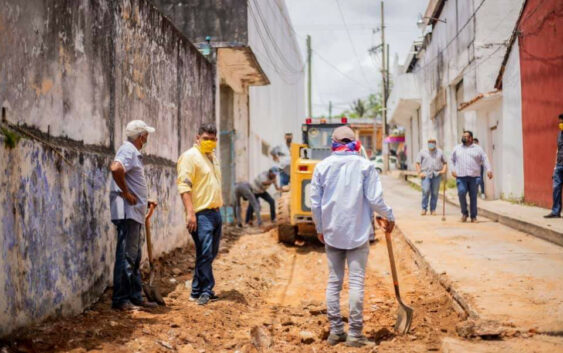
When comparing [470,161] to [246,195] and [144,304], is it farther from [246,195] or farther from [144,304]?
[144,304]

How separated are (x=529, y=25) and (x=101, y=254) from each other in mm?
11237

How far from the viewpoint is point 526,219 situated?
34.0 feet

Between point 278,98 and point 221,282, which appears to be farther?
point 278,98

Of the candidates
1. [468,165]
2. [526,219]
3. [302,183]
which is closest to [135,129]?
[302,183]

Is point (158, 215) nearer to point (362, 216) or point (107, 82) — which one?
point (107, 82)

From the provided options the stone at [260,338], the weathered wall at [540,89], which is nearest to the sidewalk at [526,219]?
the weathered wall at [540,89]

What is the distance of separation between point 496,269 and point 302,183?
4320mm

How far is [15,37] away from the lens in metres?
4.16

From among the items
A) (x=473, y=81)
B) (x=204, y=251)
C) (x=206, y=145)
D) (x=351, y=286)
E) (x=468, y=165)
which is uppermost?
(x=473, y=81)

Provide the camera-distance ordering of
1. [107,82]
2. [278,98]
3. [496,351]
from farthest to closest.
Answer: [278,98]
[107,82]
[496,351]

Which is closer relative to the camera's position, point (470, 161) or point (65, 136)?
point (65, 136)

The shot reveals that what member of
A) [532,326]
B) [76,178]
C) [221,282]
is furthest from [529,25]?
[76,178]

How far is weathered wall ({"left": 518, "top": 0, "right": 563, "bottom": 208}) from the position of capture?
11.6 m

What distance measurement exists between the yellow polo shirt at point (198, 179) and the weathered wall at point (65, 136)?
80 cm
